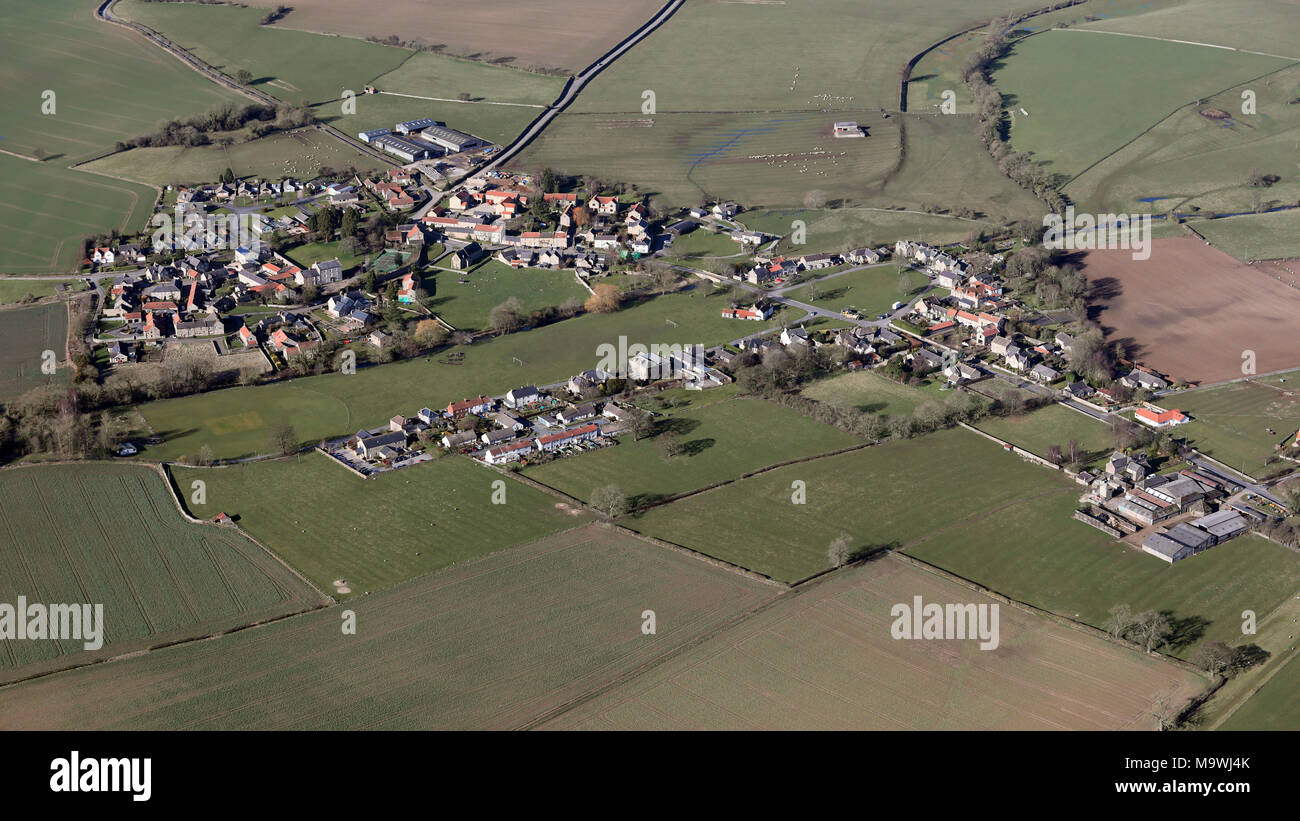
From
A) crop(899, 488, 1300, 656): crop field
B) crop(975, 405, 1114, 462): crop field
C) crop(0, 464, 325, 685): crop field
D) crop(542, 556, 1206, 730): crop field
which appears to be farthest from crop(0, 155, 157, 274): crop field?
crop(899, 488, 1300, 656): crop field

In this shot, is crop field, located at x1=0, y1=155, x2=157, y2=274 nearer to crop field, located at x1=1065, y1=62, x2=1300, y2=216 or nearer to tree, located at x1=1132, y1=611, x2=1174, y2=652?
tree, located at x1=1132, y1=611, x2=1174, y2=652

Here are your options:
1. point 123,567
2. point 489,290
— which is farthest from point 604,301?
point 123,567

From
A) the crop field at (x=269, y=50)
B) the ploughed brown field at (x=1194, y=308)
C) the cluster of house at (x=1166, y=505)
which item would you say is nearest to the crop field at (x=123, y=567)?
the cluster of house at (x=1166, y=505)

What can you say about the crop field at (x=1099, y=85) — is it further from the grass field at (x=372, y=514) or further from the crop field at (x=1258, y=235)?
the grass field at (x=372, y=514)

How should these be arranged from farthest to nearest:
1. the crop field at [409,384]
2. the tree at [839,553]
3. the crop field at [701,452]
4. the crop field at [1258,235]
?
the crop field at [1258,235]
the crop field at [409,384]
the crop field at [701,452]
the tree at [839,553]

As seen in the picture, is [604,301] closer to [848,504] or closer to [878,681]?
[848,504]
